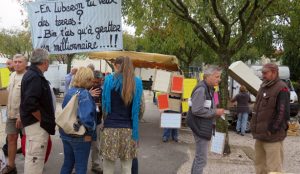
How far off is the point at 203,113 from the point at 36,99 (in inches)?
82.0

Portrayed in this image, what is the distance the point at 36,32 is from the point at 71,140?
252cm

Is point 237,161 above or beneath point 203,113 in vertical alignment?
beneath

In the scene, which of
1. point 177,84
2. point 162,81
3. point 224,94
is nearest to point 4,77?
point 162,81

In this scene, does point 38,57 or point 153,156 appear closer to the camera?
point 38,57

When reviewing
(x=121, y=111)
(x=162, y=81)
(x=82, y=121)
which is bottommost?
(x=82, y=121)

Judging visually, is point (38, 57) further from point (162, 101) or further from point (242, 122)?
point (242, 122)

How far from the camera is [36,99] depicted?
196 inches

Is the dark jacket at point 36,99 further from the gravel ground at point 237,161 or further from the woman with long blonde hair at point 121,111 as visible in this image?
the gravel ground at point 237,161

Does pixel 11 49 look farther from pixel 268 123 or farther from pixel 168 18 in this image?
pixel 268 123

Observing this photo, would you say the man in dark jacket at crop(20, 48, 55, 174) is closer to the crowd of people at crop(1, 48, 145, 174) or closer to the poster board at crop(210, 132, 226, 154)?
the crowd of people at crop(1, 48, 145, 174)

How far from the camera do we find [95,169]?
6.64m

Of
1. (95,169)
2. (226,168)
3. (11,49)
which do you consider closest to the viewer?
(95,169)

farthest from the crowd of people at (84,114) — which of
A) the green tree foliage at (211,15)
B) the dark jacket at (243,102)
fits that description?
the dark jacket at (243,102)

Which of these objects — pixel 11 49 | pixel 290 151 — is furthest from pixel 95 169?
pixel 11 49
